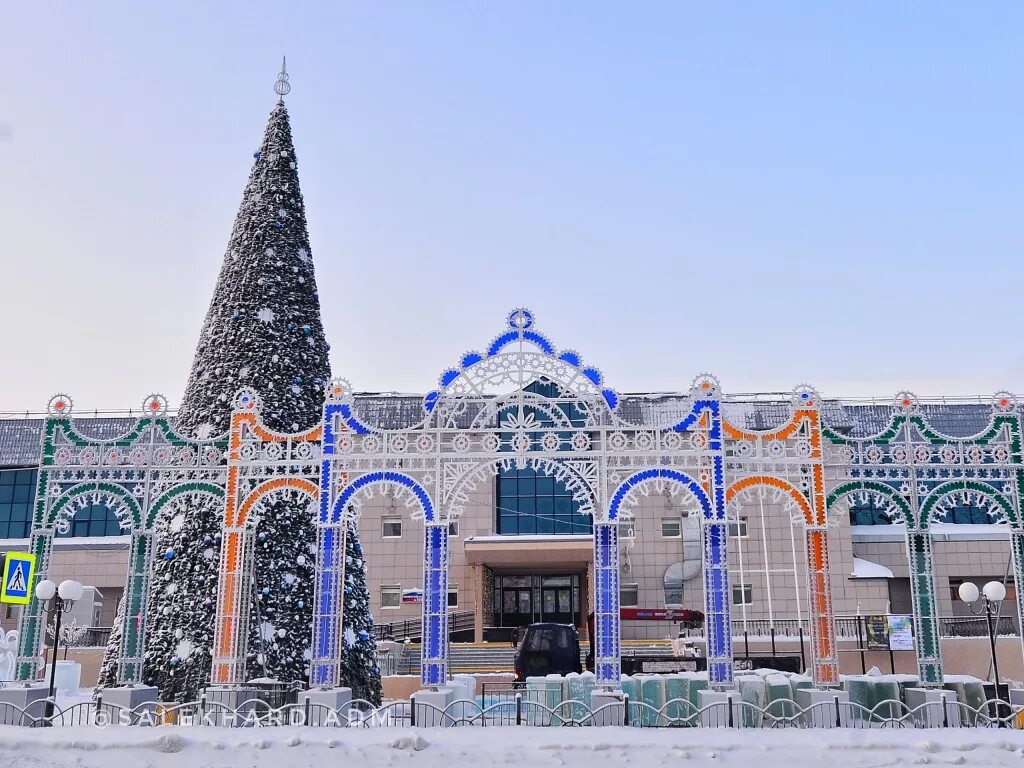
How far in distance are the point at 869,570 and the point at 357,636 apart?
20279 millimetres

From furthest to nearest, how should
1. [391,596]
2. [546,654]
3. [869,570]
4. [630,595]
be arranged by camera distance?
[630,595] → [391,596] → [869,570] → [546,654]

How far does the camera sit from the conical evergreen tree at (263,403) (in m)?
18.5

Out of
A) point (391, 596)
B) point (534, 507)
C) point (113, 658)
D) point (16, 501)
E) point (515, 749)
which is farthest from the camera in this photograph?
point (16, 501)

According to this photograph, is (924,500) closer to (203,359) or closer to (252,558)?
(252,558)

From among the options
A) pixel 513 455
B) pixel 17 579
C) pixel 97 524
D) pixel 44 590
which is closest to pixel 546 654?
pixel 513 455

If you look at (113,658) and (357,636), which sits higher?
(357,636)

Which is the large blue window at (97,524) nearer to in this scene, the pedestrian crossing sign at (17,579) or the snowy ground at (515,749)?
the pedestrian crossing sign at (17,579)

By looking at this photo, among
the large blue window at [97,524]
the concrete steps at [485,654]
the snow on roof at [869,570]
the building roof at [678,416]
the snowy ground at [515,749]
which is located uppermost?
the building roof at [678,416]

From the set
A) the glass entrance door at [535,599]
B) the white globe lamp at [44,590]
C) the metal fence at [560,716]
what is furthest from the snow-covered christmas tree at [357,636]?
the glass entrance door at [535,599]

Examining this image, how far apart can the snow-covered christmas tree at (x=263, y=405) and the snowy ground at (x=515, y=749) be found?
18.9 ft

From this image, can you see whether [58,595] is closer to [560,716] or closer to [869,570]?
[560,716]

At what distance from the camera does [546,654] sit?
24922 mm

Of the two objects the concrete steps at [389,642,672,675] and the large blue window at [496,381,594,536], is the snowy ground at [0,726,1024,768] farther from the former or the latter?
the large blue window at [496,381,594,536]

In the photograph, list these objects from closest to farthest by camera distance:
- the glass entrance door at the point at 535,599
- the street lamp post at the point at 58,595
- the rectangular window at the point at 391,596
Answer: the street lamp post at the point at 58,595, the rectangular window at the point at 391,596, the glass entrance door at the point at 535,599
